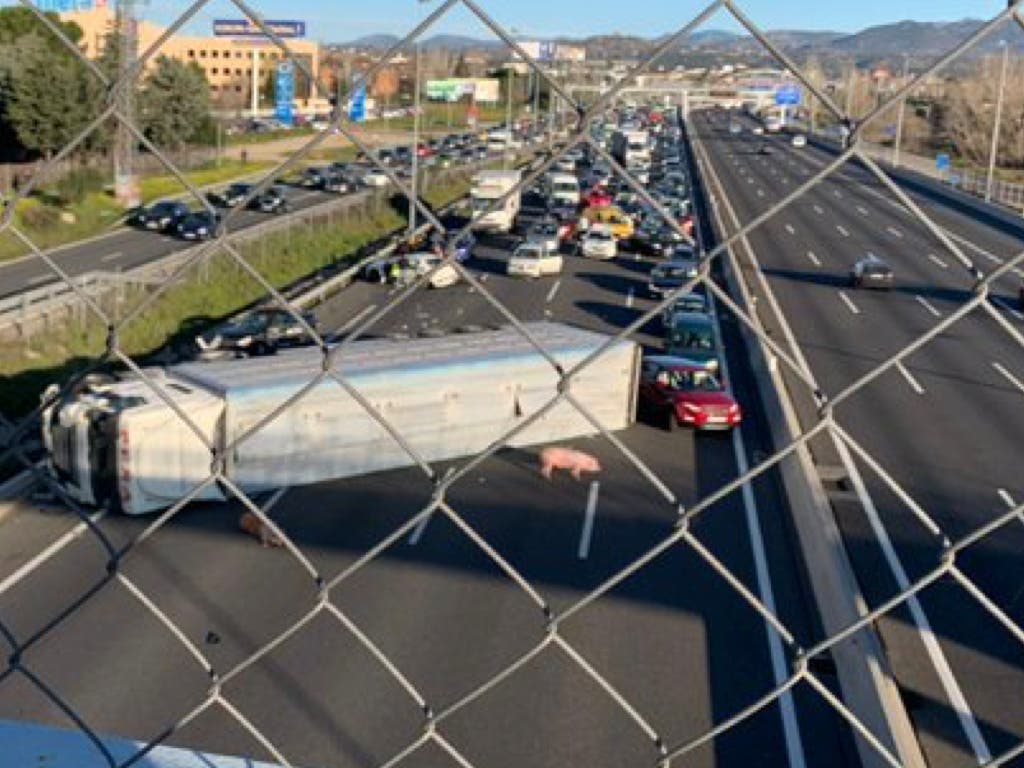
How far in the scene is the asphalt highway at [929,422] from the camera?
560cm

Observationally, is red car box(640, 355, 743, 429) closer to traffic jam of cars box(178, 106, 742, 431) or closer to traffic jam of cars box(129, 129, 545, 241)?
traffic jam of cars box(178, 106, 742, 431)

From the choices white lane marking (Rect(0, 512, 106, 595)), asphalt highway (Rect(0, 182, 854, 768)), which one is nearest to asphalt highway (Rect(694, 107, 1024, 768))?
asphalt highway (Rect(0, 182, 854, 768))

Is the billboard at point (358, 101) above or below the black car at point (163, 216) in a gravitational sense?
above

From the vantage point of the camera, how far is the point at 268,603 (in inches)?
277

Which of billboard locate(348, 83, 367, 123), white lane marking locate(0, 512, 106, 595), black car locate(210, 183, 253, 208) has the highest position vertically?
billboard locate(348, 83, 367, 123)

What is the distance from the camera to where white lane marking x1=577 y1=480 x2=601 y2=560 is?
7895 millimetres

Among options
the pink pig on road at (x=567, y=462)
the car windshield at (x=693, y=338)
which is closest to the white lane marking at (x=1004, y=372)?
the car windshield at (x=693, y=338)

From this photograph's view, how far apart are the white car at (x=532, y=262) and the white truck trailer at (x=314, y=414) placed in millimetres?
8842

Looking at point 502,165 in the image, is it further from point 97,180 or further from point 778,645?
point 778,645

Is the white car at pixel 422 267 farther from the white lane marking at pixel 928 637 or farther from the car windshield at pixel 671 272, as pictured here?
the white lane marking at pixel 928 637

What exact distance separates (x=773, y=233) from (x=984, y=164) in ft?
51.8

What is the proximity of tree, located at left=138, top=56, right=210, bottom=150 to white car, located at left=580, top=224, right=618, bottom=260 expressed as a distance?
6.98 metres

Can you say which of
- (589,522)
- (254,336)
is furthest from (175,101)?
(589,522)

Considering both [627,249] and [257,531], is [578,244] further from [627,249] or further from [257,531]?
[257,531]
